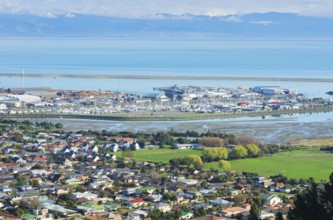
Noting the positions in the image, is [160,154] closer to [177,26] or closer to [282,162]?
[282,162]

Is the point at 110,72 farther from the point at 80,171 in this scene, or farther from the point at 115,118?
the point at 80,171

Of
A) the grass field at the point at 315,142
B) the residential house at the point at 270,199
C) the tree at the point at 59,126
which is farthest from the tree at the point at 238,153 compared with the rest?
the tree at the point at 59,126

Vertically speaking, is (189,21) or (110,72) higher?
(189,21)

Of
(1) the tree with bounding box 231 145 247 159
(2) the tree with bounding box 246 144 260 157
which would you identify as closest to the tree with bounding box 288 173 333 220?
(1) the tree with bounding box 231 145 247 159

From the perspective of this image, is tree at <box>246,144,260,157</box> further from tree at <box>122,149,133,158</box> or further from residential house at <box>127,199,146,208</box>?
residential house at <box>127,199,146,208</box>

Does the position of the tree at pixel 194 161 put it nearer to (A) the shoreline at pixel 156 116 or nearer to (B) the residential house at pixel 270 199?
(B) the residential house at pixel 270 199

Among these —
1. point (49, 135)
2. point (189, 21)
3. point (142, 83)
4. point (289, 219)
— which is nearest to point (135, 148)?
point (49, 135)

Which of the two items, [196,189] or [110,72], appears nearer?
[196,189]
